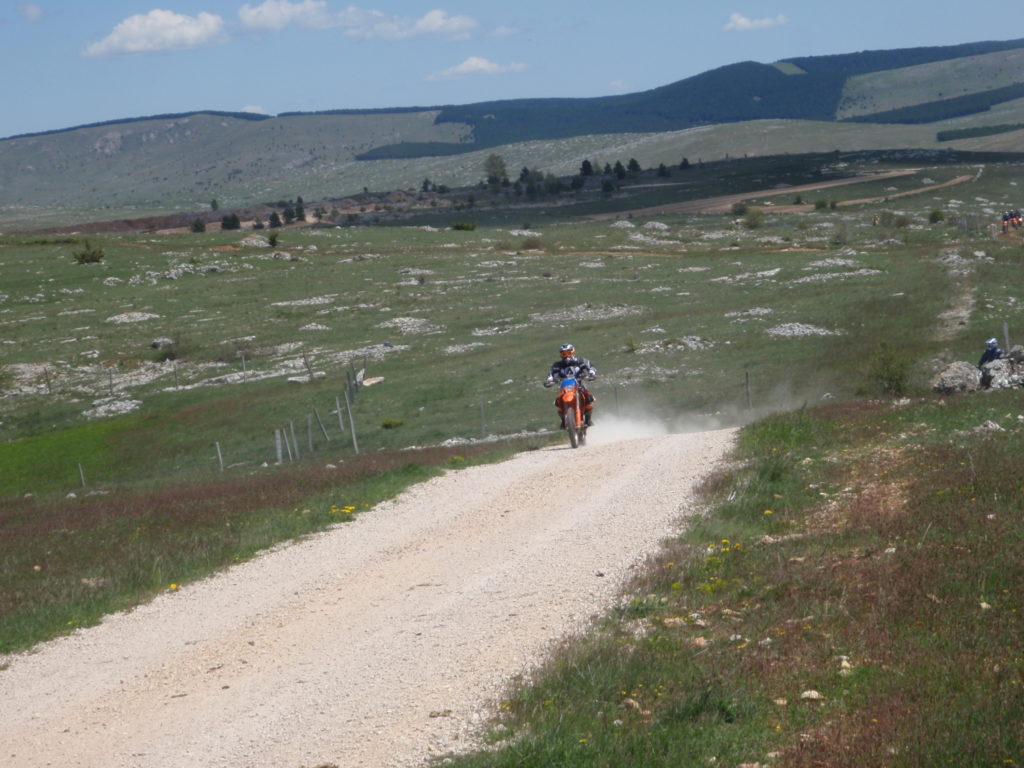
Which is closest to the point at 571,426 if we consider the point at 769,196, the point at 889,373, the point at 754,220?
the point at 889,373

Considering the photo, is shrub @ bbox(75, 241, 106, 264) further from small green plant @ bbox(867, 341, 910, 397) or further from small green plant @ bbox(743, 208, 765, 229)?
small green plant @ bbox(867, 341, 910, 397)

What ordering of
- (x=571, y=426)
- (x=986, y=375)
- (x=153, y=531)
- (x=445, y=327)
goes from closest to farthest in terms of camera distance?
(x=153, y=531) < (x=571, y=426) < (x=986, y=375) < (x=445, y=327)

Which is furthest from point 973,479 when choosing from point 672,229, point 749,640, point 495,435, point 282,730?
point 672,229

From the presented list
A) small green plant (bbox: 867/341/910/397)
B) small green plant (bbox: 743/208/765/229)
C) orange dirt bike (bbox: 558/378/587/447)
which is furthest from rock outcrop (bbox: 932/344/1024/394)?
small green plant (bbox: 743/208/765/229)

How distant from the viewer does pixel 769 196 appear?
159 metres

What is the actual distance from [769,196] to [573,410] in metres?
137

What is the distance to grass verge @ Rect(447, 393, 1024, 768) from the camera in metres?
8.29

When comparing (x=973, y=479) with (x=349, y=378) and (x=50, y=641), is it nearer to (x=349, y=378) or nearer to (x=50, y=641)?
(x=50, y=641)

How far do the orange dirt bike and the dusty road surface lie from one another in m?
8.45

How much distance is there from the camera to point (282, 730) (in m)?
9.66

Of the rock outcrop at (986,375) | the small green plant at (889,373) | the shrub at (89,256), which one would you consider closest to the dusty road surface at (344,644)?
the rock outcrop at (986,375)

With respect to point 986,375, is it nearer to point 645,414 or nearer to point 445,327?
point 645,414

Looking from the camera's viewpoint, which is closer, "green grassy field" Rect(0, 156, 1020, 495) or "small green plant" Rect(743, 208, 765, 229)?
"green grassy field" Rect(0, 156, 1020, 495)

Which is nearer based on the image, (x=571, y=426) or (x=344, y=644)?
(x=344, y=644)
